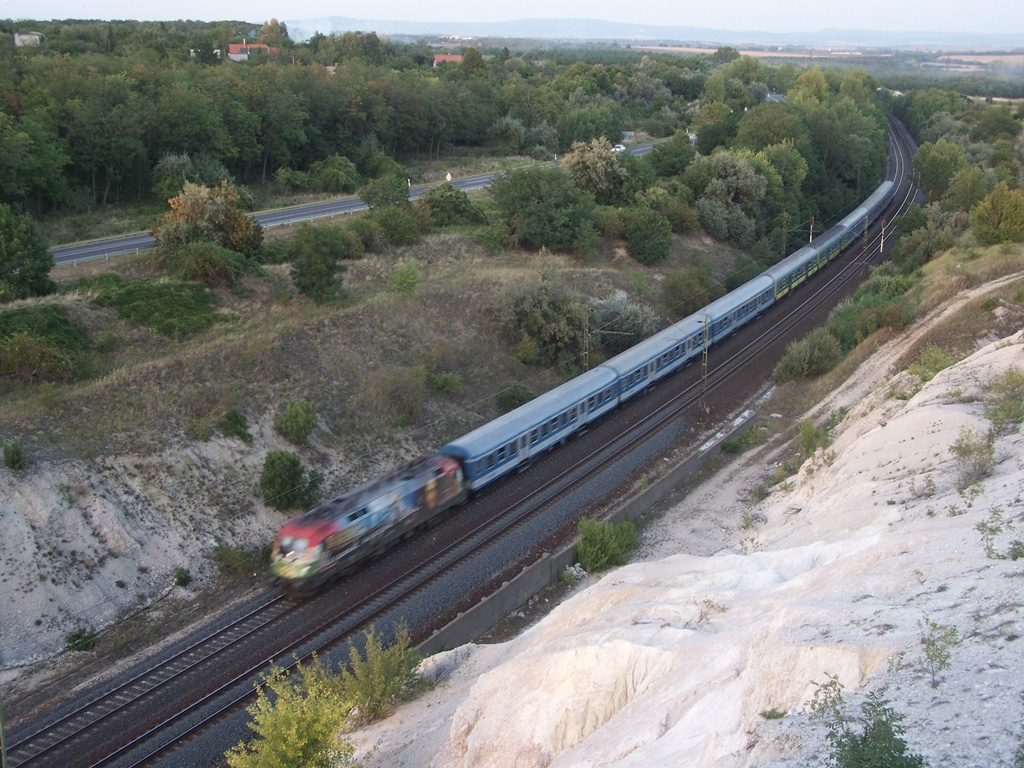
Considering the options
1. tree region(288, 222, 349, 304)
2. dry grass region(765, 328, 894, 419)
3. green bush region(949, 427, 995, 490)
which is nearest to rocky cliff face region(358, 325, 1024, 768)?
green bush region(949, 427, 995, 490)

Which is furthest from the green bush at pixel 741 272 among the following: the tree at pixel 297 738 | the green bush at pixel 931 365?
the tree at pixel 297 738

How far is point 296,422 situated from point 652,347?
15255 millimetres

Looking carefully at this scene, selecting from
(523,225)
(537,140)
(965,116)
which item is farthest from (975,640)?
(965,116)

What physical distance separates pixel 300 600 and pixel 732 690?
501 inches

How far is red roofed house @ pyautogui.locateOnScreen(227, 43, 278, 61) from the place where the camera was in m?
97.1

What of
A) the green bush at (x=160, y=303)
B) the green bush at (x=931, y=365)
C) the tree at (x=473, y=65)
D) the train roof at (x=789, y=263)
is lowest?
the train roof at (x=789, y=263)

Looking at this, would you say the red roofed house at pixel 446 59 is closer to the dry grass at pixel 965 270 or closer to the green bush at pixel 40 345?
the dry grass at pixel 965 270

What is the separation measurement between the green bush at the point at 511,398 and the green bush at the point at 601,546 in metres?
9.76

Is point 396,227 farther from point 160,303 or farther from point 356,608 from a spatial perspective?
point 356,608

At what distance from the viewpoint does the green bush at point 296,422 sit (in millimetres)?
26047

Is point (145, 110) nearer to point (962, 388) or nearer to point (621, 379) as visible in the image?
point (621, 379)

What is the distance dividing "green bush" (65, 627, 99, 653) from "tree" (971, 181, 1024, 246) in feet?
149

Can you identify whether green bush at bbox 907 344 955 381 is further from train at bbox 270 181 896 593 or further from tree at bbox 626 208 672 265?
tree at bbox 626 208 672 265

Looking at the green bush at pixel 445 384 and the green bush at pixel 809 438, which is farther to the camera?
the green bush at pixel 445 384
